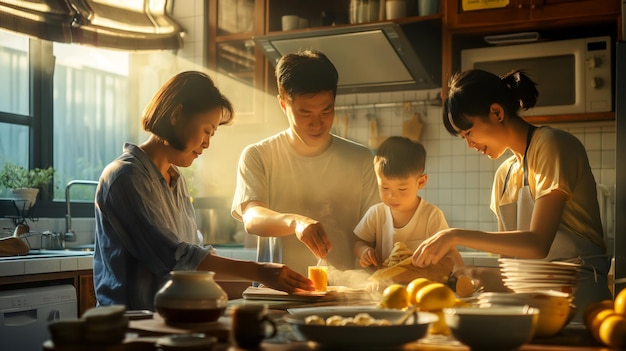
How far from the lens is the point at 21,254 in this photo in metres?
3.65

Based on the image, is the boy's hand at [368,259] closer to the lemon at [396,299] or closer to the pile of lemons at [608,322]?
the lemon at [396,299]

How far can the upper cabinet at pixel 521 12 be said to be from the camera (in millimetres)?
3838

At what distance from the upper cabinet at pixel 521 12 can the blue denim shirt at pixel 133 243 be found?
8.04ft

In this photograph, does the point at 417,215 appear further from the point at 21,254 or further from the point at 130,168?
the point at 21,254

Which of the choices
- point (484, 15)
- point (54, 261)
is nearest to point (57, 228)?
point (54, 261)

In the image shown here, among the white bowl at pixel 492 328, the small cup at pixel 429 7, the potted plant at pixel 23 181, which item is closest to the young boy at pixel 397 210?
the white bowl at pixel 492 328

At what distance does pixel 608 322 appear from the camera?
1473 mm

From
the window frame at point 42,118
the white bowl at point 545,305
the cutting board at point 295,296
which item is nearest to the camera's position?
the white bowl at point 545,305

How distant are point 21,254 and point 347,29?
214cm

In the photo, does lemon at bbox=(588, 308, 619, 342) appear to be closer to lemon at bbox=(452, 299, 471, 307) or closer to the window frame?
lemon at bbox=(452, 299, 471, 307)

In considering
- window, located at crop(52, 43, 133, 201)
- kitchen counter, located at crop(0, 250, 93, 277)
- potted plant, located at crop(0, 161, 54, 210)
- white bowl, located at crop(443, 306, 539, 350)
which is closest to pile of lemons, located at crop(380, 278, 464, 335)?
white bowl, located at crop(443, 306, 539, 350)

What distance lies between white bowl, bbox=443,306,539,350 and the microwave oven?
2.78 meters

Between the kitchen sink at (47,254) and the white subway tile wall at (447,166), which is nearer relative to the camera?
the kitchen sink at (47,254)

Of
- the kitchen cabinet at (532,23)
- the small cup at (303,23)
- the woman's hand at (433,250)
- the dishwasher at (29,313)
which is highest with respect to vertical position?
the small cup at (303,23)
